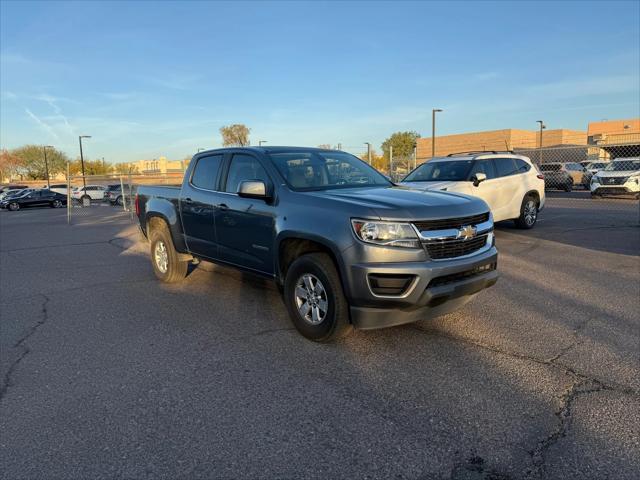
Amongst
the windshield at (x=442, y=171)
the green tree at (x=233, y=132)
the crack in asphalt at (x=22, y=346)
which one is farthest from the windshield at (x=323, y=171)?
the green tree at (x=233, y=132)

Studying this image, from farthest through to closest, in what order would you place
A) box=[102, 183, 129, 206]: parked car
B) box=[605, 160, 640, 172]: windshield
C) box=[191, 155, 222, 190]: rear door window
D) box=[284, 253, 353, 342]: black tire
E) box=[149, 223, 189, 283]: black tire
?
box=[102, 183, 129, 206]: parked car → box=[605, 160, 640, 172]: windshield → box=[149, 223, 189, 283]: black tire → box=[191, 155, 222, 190]: rear door window → box=[284, 253, 353, 342]: black tire

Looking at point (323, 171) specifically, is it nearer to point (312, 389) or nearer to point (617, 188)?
point (312, 389)

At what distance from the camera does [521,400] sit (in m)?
3.30

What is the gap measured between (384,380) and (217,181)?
129 inches

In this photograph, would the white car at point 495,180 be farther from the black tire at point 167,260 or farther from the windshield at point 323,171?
the black tire at point 167,260

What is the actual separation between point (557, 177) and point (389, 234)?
82.8ft

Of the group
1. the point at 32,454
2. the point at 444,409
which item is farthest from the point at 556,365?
the point at 32,454

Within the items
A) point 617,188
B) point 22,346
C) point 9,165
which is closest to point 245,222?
point 22,346

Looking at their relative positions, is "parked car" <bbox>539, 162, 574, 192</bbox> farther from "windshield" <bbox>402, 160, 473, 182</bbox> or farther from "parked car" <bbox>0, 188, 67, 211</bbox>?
"parked car" <bbox>0, 188, 67, 211</bbox>

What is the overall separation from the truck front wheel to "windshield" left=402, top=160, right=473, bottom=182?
577 centimetres

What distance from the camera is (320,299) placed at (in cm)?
428

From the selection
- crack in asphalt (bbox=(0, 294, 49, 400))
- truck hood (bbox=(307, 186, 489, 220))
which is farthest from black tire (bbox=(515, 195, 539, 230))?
crack in asphalt (bbox=(0, 294, 49, 400))

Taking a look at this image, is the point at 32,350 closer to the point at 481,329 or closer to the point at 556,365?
the point at 481,329

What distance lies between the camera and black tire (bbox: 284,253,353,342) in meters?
4.05
